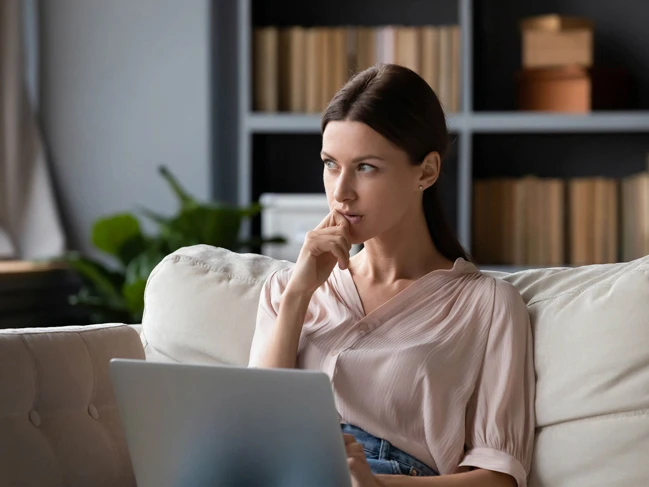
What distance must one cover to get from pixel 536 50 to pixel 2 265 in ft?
6.07

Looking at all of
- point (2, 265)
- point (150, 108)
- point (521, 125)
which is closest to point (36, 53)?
point (150, 108)

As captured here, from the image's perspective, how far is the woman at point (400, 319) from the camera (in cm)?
162

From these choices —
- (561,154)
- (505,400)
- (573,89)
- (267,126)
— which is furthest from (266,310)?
(561,154)

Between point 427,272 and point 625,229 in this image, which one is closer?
point 427,272

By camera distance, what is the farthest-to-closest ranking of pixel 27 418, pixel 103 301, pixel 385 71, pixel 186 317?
pixel 103 301 → pixel 186 317 → pixel 385 71 → pixel 27 418

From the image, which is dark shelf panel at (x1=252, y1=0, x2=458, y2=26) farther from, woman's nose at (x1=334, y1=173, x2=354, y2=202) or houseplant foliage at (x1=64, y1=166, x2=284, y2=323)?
woman's nose at (x1=334, y1=173, x2=354, y2=202)

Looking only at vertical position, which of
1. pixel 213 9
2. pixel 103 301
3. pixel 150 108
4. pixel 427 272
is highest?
pixel 213 9

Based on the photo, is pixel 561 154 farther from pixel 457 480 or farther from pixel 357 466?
pixel 357 466

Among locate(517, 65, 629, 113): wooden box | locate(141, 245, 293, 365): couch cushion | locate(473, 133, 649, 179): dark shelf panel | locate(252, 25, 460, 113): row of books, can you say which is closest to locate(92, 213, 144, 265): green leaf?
locate(252, 25, 460, 113): row of books

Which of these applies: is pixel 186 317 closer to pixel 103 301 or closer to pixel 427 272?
pixel 427 272

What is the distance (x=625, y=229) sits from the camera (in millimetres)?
3615

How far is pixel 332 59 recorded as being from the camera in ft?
12.1

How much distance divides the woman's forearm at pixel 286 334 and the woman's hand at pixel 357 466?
A: 283mm

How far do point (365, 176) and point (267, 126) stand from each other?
2.02 m
